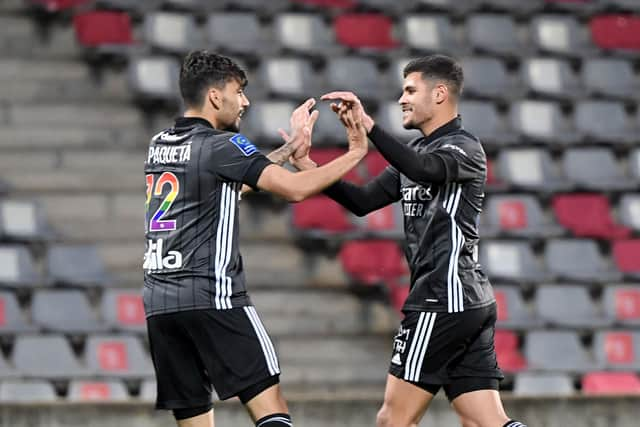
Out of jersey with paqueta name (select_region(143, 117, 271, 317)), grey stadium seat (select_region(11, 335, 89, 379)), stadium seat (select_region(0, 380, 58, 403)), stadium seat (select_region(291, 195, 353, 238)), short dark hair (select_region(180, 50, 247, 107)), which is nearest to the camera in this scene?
jersey with paqueta name (select_region(143, 117, 271, 317))

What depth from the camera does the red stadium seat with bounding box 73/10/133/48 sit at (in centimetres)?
1232

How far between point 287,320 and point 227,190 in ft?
16.5

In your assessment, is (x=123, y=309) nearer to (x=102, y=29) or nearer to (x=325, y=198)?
(x=325, y=198)

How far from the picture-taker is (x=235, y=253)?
573cm

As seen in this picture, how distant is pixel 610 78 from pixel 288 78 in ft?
9.95

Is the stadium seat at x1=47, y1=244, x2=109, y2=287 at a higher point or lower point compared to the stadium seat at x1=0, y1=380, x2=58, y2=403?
higher

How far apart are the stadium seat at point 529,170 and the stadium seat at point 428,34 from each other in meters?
1.42

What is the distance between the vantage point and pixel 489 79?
12734 millimetres

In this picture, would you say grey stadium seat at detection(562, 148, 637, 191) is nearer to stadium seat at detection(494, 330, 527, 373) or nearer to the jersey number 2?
stadium seat at detection(494, 330, 527, 373)

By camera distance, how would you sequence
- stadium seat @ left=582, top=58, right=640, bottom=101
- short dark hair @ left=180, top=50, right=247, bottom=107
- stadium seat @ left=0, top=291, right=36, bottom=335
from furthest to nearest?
stadium seat @ left=582, top=58, right=640, bottom=101 < stadium seat @ left=0, top=291, right=36, bottom=335 < short dark hair @ left=180, top=50, right=247, bottom=107

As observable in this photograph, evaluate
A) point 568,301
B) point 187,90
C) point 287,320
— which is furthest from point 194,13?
point 187,90

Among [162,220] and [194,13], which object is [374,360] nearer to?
[194,13]

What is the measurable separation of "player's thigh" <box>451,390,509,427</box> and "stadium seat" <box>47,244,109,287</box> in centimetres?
495

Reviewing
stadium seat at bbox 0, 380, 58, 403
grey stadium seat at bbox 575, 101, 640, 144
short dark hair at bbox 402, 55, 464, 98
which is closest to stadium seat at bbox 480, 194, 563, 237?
grey stadium seat at bbox 575, 101, 640, 144
